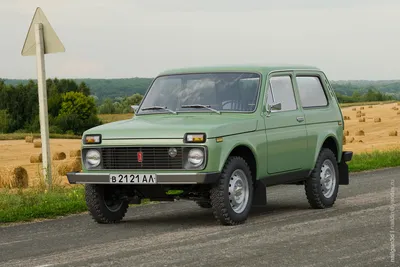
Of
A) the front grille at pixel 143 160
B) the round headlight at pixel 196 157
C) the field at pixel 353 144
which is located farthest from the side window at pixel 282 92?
the field at pixel 353 144

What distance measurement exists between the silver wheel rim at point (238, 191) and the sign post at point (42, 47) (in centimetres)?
543

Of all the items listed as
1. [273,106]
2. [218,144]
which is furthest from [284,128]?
[218,144]

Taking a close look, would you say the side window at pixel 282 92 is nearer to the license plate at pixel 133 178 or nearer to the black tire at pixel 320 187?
the black tire at pixel 320 187

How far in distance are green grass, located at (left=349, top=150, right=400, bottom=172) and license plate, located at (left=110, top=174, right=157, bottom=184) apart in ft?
32.3

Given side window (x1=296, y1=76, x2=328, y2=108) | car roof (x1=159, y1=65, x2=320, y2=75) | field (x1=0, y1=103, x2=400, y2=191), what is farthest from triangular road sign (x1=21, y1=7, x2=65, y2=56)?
field (x1=0, y1=103, x2=400, y2=191)

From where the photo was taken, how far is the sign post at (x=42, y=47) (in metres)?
15.8

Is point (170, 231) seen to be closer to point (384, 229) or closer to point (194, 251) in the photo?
point (194, 251)

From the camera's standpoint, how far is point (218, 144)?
10844mm

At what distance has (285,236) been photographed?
10.1m

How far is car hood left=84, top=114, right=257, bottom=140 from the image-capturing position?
10859 mm

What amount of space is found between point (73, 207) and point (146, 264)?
5.23 meters

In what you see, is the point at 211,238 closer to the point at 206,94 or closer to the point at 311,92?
the point at 206,94

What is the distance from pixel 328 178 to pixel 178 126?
3342 millimetres

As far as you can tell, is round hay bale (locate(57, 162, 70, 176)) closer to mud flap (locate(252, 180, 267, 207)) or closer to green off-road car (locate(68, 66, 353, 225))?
green off-road car (locate(68, 66, 353, 225))
